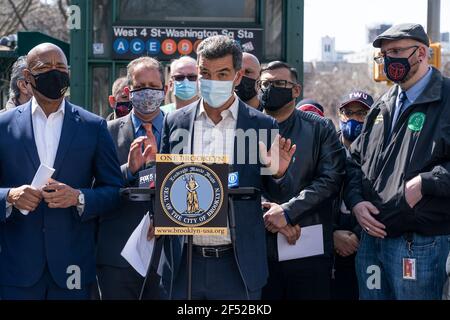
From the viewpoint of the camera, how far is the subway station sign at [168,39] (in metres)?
9.50

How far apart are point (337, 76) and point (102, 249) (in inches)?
2082

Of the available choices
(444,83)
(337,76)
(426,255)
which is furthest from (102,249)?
(337,76)

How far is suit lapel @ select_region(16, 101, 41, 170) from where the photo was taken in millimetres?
5258

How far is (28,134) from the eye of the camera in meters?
5.30

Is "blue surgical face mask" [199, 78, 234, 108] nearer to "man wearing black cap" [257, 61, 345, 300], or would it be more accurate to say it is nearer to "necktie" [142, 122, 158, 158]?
Answer: "necktie" [142, 122, 158, 158]

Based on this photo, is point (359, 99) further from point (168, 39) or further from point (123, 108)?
point (168, 39)

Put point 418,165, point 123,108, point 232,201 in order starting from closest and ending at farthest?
point 232,201 < point 418,165 < point 123,108

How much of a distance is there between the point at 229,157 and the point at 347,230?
1.72 metres

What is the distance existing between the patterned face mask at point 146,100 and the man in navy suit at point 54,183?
57 cm

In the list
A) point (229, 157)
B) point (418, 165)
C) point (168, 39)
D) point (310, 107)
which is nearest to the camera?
point (229, 157)

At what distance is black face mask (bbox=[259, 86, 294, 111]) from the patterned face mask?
2.54 feet

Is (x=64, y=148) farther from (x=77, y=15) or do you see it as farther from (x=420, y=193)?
(x=77, y=15)

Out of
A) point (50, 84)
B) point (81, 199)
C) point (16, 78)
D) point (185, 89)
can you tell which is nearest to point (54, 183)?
point (81, 199)

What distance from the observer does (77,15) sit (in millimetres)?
9641
